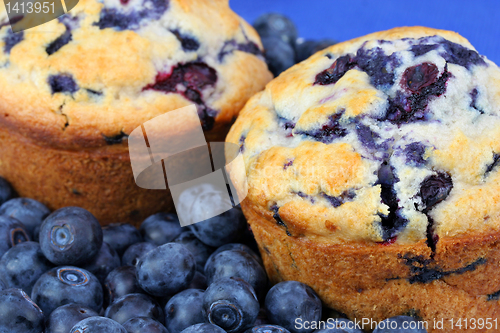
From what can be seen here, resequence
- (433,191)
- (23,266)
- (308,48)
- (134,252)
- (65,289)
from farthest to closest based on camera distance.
A: (308,48) < (134,252) < (23,266) < (65,289) < (433,191)

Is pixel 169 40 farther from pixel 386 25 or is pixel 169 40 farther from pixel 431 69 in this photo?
pixel 386 25

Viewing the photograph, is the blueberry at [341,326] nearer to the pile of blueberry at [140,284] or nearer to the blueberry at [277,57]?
the pile of blueberry at [140,284]

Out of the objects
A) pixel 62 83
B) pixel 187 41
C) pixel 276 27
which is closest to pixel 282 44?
pixel 276 27

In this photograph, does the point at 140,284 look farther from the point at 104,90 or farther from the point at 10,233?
the point at 104,90

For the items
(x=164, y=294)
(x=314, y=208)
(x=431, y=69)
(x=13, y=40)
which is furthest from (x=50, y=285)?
(x=431, y=69)

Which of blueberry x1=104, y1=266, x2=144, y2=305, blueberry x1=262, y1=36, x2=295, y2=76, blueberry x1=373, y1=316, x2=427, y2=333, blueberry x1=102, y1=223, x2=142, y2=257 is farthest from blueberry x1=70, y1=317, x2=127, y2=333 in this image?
blueberry x1=262, y1=36, x2=295, y2=76

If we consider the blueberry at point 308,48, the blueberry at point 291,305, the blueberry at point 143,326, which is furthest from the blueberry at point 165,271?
the blueberry at point 308,48

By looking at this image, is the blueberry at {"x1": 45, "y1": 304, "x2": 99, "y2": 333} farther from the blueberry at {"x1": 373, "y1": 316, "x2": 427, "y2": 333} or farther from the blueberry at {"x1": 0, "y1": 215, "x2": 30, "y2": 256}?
the blueberry at {"x1": 373, "y1": 316, "x2": 427, "y2": 333}
